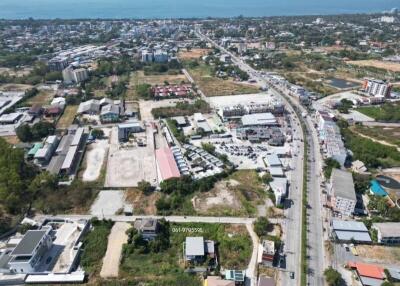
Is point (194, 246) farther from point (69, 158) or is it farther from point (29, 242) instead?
point (69, 158)

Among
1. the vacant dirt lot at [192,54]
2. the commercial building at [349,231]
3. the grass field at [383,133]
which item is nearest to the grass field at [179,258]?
the commercial building at [349,231]

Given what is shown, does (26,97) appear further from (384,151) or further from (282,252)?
(384,151)

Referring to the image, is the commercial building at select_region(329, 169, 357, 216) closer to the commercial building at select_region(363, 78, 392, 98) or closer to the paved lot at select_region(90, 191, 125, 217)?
the paved lot at select_region(90, 191, 125, 217)

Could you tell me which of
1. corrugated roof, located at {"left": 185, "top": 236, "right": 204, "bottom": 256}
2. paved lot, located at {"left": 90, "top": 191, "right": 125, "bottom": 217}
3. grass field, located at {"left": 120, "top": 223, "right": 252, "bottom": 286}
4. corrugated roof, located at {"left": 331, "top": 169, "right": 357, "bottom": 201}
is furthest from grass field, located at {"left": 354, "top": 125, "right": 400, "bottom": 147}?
paved lot, located at {"left": 90, "top": 191, "right": 125, "bottom": 217}

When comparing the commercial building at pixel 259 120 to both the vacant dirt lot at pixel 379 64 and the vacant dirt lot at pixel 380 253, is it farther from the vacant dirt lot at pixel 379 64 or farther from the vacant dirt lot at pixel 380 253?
the vacant dirt lot at pixel 379 64

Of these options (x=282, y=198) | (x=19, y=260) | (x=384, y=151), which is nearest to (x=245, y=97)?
(x=384, y=151)
